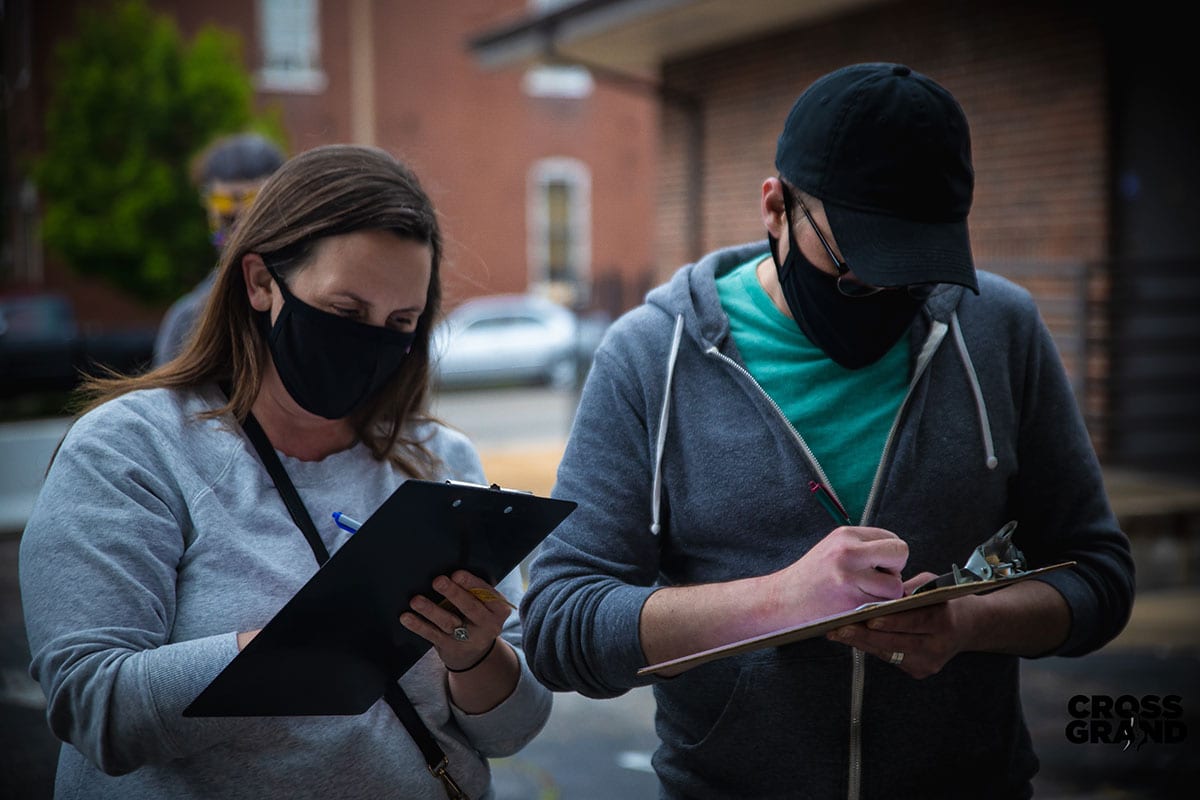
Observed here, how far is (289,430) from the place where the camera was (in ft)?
7.01

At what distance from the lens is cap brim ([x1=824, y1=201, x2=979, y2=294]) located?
5.83 ft

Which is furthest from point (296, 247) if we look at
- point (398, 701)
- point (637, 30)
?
point (637, 30)

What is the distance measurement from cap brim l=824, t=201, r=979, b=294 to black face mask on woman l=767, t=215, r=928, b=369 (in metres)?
0.10

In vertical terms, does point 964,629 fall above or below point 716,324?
below

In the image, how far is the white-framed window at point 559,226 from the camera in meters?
28.0

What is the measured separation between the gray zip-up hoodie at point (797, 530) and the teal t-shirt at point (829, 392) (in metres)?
0.03

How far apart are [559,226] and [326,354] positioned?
26703mm

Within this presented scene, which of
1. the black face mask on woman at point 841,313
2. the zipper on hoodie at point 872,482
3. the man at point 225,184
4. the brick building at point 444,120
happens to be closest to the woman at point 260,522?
the zipper on hoodie at point 872,482

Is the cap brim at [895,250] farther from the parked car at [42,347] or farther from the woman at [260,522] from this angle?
the parked car at [42,347]

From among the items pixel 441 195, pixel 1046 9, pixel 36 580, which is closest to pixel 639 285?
pixel 1046 9

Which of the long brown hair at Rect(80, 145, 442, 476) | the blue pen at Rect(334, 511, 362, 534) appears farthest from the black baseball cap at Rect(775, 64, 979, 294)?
the blue pen at Rect(334, 511, 362, 534)

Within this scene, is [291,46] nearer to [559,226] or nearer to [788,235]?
[559,226]

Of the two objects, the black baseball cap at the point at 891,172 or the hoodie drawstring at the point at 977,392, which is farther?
the hoodie drawstring at the point at 977,392

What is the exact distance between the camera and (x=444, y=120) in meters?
26.7
